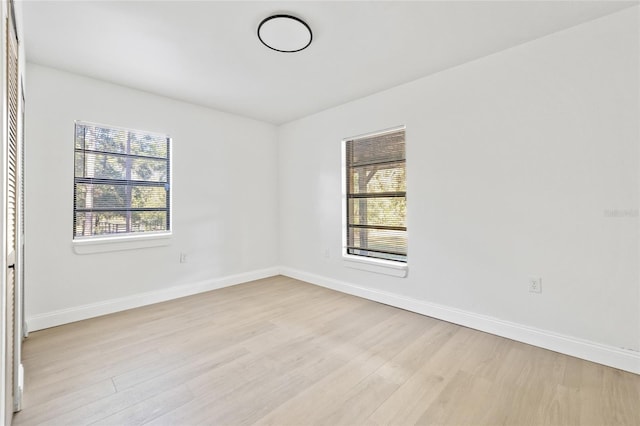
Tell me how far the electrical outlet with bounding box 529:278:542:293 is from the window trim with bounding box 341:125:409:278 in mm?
1097

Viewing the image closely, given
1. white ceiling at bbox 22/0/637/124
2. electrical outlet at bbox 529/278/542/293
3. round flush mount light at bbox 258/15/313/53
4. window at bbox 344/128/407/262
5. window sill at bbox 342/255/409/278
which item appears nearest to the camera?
white ceiling at bbox 22/0/637/124

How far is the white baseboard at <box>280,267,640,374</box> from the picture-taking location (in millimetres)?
2021

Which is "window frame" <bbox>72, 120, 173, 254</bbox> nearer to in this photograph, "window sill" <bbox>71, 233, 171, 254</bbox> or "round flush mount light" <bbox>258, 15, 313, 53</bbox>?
"window sill" <bbox>71, 233, 171, 254</bbox>

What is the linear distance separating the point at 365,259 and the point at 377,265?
0.66ft

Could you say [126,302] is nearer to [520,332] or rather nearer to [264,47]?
[264,47]

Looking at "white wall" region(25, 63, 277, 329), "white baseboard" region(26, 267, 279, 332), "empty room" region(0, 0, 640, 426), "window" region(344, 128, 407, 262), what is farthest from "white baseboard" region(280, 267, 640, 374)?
"white wall" region(25, 63, 277, 329)

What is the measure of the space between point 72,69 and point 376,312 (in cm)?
388

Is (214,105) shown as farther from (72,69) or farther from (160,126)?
(72,69)

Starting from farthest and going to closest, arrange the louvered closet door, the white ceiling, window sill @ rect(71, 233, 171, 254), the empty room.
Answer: window sill @ rect(71, 233, 171, 254) → the white ceiling → the empty room → the louvered closet door

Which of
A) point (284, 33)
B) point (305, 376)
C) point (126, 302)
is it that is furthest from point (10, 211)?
point (126, 302)

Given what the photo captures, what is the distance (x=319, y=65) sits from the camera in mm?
2756

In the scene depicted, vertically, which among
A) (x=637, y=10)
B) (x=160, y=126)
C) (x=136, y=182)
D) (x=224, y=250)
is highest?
(x=637, y=10)

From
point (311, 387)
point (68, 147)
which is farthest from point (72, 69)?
point (311, 387)

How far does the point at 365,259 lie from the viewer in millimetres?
3559
